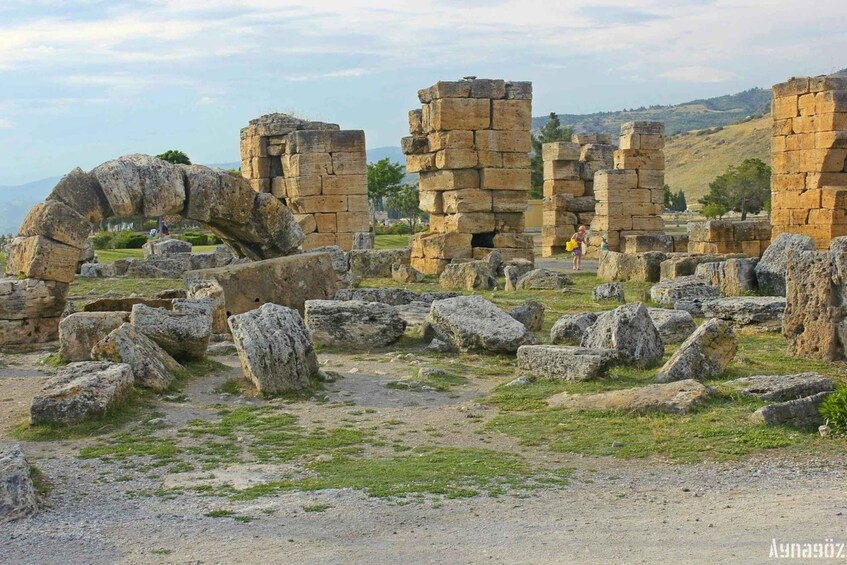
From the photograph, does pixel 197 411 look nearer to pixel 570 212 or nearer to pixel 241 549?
pixel 241 549

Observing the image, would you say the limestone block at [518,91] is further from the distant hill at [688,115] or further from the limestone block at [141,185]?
the distant hill at [688,115]

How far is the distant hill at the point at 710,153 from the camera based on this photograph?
289ft

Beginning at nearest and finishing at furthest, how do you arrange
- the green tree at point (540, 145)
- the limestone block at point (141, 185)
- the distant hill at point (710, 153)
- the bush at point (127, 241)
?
the limestone block at point (141, 185)
the bush at point (127, 241)
the green tree at point (540, 145)
the distant hill at point (710, 153)

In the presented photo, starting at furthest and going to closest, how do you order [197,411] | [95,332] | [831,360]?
1. [95,332]
2. [831,360]
3. [197,411]

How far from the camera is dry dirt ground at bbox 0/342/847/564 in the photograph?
5.96 m

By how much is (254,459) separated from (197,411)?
6.45ft

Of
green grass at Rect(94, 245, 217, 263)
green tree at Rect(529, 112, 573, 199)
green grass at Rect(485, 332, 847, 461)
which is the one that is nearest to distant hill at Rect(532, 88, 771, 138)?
green tree at Rect(529, 112, 573, 199)

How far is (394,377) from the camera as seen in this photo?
1148 cm

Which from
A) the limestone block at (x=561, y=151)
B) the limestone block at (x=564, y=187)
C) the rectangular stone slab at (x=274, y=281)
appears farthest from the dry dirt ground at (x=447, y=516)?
the limestone block at (x=564, y=187)

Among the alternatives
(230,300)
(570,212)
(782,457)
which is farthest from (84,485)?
(570,212)

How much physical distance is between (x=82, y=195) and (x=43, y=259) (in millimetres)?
1110

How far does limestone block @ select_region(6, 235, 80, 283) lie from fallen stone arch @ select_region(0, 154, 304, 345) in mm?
13

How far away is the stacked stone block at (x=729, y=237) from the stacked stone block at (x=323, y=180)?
8.23m

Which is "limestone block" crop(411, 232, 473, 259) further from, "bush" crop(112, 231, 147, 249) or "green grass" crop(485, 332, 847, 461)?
"bush" crop(112, 231, 147, 249)
